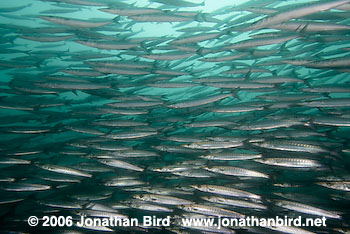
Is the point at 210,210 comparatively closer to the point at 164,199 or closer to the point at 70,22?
the point at 164,199

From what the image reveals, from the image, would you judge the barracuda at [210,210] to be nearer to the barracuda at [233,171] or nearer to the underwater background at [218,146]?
the underwater background at [218,146]

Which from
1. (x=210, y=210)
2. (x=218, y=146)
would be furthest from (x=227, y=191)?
(x=218, y=146)

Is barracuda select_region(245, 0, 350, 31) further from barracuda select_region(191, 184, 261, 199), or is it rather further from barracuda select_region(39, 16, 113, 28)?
barracuda select_region(39, 16, 113, 28)

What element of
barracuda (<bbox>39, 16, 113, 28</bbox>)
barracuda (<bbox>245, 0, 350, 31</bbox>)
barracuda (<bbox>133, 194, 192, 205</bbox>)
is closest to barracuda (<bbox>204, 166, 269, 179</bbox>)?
barracuda (<bbox>133, 194, 192, 205</bbox>)

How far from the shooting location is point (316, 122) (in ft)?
14.1

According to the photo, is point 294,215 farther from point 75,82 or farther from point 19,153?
point 19,153

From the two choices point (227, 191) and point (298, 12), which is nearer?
point (298, 12)

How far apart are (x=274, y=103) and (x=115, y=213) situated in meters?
4.45

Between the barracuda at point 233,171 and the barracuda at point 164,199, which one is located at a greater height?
the barracuda at point 233,171

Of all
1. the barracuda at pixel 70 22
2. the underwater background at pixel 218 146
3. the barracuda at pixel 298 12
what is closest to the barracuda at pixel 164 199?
the underwater background at pixel 218 146

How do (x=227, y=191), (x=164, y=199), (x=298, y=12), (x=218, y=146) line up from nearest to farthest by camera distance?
(x=298, y=12), (x=227, y=191), (x=164, y=199), (x=218, y=146)

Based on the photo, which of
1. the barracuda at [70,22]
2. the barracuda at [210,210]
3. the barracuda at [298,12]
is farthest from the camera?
the barracuda at [70,22]

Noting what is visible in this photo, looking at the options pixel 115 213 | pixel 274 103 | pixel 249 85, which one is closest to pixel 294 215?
pixel 274 103

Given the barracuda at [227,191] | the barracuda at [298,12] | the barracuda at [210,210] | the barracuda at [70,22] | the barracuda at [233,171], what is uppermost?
the barracuda at [70,22]
